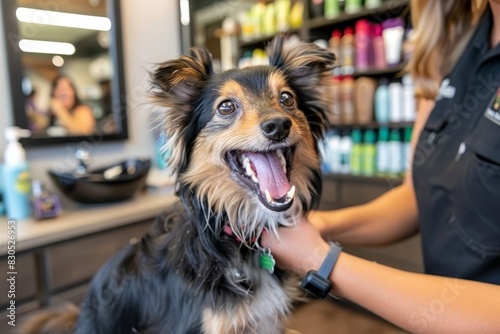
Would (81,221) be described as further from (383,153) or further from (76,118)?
(383,153)


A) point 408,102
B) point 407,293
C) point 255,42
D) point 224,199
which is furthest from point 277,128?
point 255,42

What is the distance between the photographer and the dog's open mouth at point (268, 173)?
802 millimetres

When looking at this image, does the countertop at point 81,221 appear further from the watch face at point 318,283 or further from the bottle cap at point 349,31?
the bottle cap at point 349,31

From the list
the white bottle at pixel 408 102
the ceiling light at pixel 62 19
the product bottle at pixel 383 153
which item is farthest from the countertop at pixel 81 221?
the white bottle at pixel 408 102

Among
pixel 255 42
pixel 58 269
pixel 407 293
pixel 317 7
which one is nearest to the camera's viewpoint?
pixel 407 293

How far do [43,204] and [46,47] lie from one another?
2.24 ft

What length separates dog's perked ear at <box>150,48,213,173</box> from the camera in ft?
2.80

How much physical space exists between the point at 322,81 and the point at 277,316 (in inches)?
→ 23.3

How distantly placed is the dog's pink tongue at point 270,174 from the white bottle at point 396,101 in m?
1.52

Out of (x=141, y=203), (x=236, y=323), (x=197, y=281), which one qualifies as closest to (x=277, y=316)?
(x=236, y=323)

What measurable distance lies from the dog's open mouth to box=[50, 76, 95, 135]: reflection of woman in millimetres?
1063

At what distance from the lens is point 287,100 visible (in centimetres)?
95

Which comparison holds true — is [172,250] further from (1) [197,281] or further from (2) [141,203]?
(2) [141,203]

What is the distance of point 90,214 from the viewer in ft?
4.48
